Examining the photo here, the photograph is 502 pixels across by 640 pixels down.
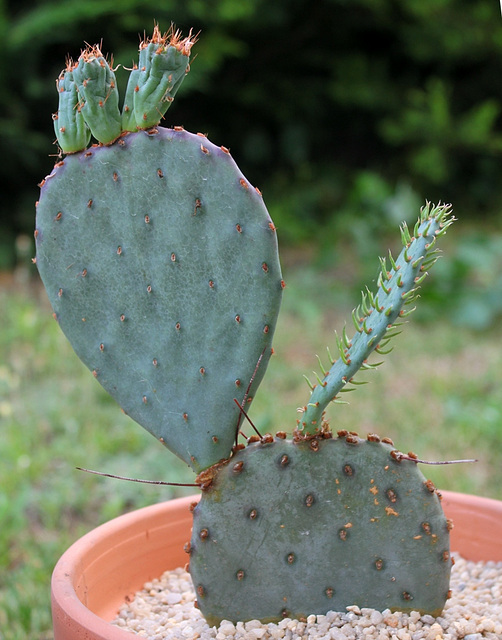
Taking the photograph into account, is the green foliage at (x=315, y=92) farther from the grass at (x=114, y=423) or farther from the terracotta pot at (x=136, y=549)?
the terracotta pot at (x=136, y=549)

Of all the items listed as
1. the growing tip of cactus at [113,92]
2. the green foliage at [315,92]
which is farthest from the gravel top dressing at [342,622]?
the green foliage at [315,92]

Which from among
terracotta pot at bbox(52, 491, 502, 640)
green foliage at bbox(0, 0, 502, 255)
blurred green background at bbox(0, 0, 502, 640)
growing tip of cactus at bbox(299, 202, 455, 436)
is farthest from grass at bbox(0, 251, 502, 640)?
green foliage at bbox(0, 0, 502, 255)

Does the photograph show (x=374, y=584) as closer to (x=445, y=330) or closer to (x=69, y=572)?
(x=69, y=572)

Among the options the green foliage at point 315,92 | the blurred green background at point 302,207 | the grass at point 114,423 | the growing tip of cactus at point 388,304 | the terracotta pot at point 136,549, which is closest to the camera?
the growing tip of cactus at point 388,304

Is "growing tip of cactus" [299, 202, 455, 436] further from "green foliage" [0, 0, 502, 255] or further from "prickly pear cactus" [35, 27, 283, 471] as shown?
"green foliage" [0, 0, 502, 255]

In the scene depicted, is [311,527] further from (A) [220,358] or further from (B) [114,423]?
(B) [114,423]

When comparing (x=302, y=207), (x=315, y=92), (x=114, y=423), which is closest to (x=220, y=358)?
(x=114, y=423)
